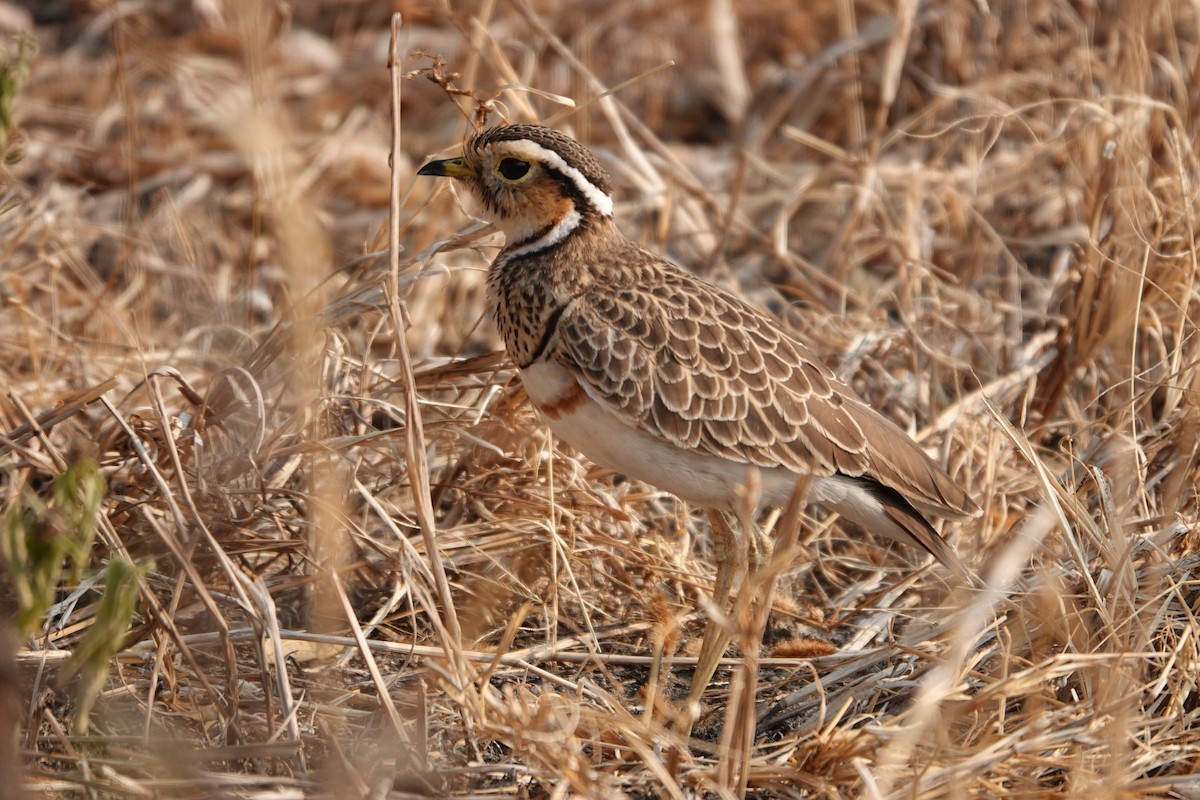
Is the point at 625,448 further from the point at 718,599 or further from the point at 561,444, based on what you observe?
the point at 561,444

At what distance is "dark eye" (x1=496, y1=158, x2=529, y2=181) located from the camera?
168 inches

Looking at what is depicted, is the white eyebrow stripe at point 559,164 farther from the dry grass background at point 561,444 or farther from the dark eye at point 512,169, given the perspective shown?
the dry grass background at point 561,444

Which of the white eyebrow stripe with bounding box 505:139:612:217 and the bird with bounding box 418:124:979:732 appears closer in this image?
the bird with bounding box 418:124:979:732

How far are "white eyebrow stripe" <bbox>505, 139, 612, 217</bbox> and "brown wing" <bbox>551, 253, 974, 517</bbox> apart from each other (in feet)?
0.86

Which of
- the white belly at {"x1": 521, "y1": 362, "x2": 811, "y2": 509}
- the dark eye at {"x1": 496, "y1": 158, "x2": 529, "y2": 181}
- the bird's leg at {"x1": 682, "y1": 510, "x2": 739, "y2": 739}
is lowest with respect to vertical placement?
the bird's leg at {"x1": 682, "y1": 510, "x2": 739, "y2": 739}

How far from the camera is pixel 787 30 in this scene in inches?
328

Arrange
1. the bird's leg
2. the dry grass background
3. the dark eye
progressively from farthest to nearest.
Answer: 1. the dark eye
2. the bird's leg
3. the dry grass background

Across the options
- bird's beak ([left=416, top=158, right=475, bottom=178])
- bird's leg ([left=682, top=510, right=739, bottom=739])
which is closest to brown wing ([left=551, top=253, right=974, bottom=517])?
bird's leg ([left=682, top=510, right=739, bottom=739])

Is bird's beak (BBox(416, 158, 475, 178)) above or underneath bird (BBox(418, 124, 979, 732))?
above

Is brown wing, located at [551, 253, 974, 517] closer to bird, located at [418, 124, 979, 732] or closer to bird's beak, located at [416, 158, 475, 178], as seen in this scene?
bird, located at [418, 124, 979, 732]

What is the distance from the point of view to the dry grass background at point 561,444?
3512mm

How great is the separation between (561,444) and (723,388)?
958 millimetres

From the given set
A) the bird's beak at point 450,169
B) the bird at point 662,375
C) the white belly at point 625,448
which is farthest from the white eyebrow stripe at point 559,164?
the white belly at point 625,448

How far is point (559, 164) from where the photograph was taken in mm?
4246
